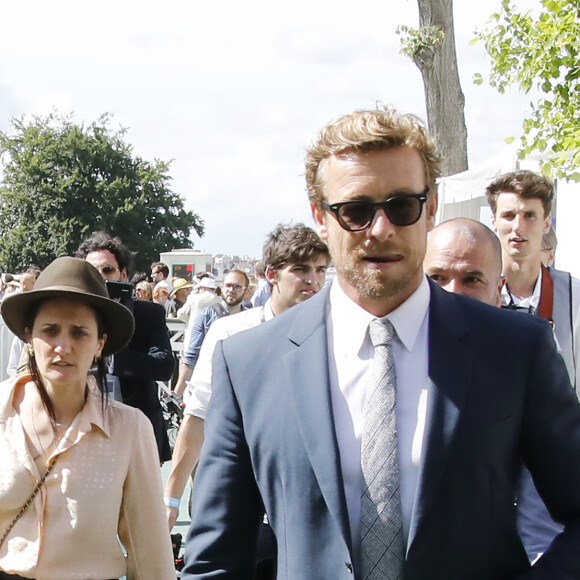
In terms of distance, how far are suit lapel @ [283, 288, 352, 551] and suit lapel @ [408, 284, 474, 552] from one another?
171mm

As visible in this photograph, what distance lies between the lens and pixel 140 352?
16.6ft

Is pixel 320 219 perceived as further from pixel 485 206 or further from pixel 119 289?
pixel 485 206

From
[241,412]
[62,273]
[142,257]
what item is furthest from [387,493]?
[142,257]

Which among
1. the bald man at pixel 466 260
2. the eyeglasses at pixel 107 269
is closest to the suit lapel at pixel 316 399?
the bald man at pixel 466 260

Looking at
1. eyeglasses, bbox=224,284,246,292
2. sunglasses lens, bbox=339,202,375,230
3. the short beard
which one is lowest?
the short beard

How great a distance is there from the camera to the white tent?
689 cm

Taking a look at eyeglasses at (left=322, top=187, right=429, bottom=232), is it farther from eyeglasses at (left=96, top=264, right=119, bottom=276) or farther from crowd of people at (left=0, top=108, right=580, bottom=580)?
eyeglasses at (left=96, top=264, right=119, bottom=276)

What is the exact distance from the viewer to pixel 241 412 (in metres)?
2.03

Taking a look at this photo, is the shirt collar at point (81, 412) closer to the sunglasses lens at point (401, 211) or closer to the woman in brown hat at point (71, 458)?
the woman in brown hat at point (71, 458)

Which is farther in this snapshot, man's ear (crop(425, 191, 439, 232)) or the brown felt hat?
the brown felt hat

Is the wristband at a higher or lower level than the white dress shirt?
lower

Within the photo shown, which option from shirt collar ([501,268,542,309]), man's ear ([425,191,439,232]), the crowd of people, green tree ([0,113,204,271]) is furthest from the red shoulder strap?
green tree ([0,113,204,271])

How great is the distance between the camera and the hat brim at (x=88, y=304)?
3.45m

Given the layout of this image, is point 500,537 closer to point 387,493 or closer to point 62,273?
point 387,493
